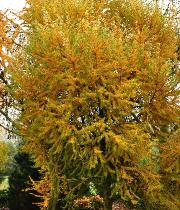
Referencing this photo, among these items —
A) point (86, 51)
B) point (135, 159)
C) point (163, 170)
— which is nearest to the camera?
point (86, 51)

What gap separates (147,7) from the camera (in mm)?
12328

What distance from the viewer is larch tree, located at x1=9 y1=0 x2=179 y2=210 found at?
9.20 m

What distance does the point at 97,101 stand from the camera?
9.67 meters

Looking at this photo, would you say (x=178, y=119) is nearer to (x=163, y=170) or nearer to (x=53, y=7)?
(x=163, y=170)

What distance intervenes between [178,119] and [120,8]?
4598 millimetres

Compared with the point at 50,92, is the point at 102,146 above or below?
below

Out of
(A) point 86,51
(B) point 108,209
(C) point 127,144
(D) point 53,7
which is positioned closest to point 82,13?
(D) point 53,7

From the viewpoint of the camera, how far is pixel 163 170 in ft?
35.4

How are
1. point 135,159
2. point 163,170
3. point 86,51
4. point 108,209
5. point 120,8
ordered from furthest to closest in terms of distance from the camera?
1. point 120,8
2. point 108,209
3. point 163,170
4. point 135,159
5. point 86,51

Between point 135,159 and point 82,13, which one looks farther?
point 82,13

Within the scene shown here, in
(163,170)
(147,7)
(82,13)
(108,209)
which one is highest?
(147,7)

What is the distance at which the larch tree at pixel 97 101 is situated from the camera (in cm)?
920

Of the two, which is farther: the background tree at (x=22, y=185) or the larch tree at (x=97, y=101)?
the background tree at (x=22, y=185)

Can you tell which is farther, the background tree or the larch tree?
the background tree
